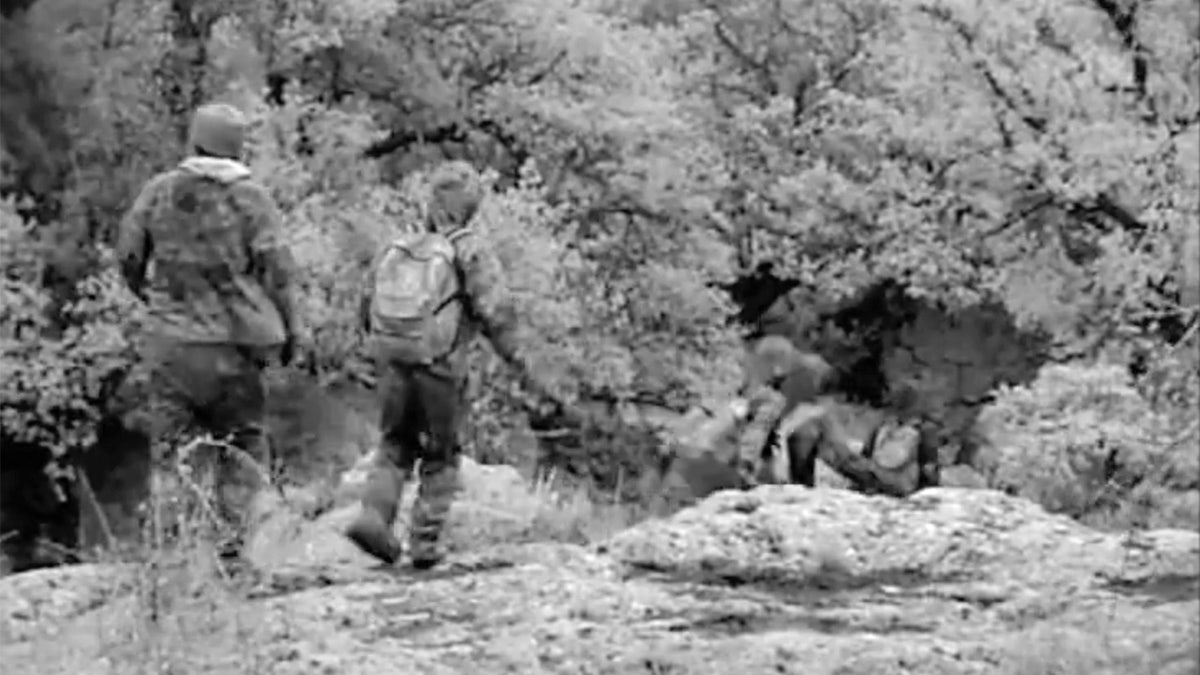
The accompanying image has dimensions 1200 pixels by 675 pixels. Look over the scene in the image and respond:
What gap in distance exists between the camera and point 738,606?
7184 mm

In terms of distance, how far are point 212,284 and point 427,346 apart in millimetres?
814

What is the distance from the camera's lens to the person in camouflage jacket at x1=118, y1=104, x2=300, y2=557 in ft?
24.2

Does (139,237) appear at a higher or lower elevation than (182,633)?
higher

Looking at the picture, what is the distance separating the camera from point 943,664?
631 cm

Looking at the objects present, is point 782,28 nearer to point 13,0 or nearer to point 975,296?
point 975,296

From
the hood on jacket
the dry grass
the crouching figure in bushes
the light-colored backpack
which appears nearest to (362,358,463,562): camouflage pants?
the light-colored backpack

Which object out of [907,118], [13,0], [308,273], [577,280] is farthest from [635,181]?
[13,0]

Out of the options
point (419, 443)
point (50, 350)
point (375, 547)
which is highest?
point (419, 443)

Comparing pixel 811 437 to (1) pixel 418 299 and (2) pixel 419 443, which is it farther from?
(1) pixel 418 299

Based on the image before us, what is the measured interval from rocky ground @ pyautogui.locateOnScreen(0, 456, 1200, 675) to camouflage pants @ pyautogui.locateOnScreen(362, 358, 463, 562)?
0.23 metres

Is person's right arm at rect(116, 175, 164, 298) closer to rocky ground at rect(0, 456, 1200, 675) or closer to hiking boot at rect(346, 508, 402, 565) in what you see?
rocky ground at rect(0, 456, 1200, 675)

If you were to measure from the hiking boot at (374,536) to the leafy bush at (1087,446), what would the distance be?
4.53 m

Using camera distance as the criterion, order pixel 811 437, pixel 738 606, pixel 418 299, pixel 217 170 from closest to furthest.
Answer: pixel 738 606 < pixel 217 170 < pixel 418 299 < pixel 811 437

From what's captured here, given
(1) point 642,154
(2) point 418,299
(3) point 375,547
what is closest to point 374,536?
(3) point 375,547
